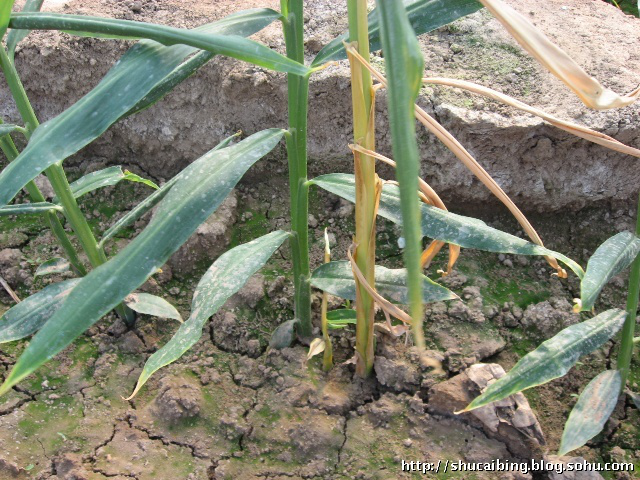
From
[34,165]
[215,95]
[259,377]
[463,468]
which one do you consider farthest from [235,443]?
[215,95]

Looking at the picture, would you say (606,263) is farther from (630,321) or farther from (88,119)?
(88,119)

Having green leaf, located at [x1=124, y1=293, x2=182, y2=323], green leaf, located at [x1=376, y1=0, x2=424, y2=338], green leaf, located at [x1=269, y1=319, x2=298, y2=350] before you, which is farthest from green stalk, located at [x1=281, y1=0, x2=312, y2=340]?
green leaf, located at [x1=376, y1=0, x2=424, y2=338]

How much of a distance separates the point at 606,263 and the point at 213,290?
74 centimetres

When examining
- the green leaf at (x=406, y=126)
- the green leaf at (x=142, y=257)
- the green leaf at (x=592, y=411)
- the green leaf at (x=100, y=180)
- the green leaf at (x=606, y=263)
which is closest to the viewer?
the green leaf at (x=406, y=126)

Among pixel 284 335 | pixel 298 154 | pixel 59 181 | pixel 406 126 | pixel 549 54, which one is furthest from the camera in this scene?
pixel 284 335

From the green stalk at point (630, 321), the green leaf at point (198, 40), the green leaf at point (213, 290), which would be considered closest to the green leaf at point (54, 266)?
the green leaf at point (213, 290)

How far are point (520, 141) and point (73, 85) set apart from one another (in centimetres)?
131

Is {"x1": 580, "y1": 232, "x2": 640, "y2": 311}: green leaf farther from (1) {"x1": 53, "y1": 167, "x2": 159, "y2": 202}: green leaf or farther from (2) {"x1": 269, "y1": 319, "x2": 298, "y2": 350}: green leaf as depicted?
(1) {"x1": 53, "y1": 167, "x2": 159, "y2": 202}: green leaf

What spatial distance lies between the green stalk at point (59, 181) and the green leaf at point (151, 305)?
4 centimetres

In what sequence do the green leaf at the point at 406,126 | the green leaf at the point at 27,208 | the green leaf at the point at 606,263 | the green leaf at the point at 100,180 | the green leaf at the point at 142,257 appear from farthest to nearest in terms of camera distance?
the green leaf at the point at 100,180
the green leaf at the point at 27,208
the green leaf at the point at 606,263
the green leaf at the point at 142,257
the green leaf at the point at 406,126

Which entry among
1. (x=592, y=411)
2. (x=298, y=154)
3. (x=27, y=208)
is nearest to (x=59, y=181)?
(x=27, y=208)

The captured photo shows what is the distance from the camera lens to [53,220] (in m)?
1.42

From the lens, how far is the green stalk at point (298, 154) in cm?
108

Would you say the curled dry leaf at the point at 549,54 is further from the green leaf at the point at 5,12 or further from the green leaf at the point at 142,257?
the green leaf at the point at 5,12
